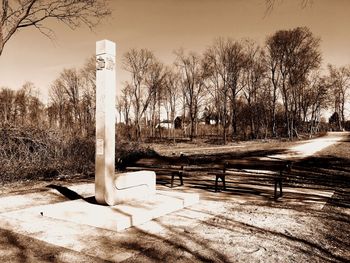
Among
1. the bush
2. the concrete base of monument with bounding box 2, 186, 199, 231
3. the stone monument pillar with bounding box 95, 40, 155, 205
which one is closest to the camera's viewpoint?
the concrete base of monument with bounding box 2, 186, 199, 231

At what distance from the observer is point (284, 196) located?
8367 mm

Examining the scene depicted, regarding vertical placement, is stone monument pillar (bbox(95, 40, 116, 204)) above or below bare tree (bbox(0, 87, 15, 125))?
below

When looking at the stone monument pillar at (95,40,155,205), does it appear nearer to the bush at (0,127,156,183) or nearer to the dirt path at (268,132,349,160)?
the bush at (0,127,156,183)

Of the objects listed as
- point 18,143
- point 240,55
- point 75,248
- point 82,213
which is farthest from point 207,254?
point 240,55

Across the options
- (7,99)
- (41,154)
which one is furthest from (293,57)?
(7,99)

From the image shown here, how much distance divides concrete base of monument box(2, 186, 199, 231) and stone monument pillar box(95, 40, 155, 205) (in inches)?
10.3

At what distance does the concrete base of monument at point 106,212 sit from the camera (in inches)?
215

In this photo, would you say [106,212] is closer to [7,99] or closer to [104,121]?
[104,121]

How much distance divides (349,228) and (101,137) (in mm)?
4721

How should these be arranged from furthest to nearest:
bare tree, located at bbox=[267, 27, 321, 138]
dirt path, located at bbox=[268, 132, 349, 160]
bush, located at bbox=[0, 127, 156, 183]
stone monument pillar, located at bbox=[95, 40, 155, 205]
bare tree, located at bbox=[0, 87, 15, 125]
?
bare tree, located at bbox=[0, 87, 15, 125]
bare tree, located at bbox=[267, 27, 321, 138]
dirt path, located at bbox=[268, 132, 349, 160]
bush, located at bbox=[0, 127, 156, 183]
stone monument pillar, located at bbox=[95, 40, 155, 205]

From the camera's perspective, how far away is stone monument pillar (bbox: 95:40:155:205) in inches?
254

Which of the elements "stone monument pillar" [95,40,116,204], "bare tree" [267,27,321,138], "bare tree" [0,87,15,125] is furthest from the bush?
"bare tree" [0,87,15,125]

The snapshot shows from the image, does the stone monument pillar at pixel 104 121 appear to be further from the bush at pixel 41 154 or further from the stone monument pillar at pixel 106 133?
Answer: the bush at pixel 41 154

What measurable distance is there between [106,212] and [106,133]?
152 cm
